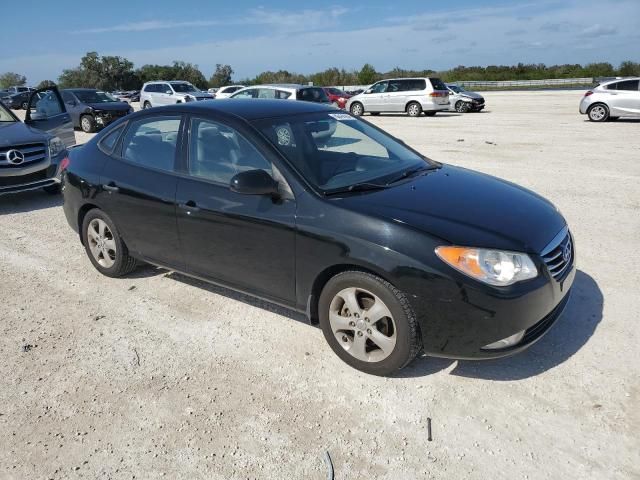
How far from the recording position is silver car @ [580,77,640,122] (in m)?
17.1

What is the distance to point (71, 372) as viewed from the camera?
3398mm

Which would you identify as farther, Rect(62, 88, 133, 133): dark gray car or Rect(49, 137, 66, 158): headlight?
Rect(62, 88, 133, 133): dark gray car

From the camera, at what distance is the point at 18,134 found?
305 inches

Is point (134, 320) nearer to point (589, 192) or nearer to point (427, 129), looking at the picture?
point (589, 192)

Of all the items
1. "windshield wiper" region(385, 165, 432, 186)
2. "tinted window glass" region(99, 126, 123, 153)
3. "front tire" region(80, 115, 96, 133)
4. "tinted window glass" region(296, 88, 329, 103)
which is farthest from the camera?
"front tire" region(80, 115, 96, 133)

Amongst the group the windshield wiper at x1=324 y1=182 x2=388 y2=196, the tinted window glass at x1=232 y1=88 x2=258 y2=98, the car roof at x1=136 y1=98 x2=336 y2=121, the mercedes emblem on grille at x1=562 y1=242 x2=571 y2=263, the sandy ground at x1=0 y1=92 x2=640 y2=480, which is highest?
the tinted window glass at x1=232 y1=88 x2=258 y2=98

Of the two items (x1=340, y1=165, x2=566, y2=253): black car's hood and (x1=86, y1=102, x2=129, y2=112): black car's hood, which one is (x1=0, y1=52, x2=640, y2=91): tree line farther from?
(x1=340, y1=165, x2=566, y2=253): black car's hood

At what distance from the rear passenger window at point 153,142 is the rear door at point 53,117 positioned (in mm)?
5389

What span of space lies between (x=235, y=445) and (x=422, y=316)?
48.2 inches

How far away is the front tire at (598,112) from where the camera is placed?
57.9 ft

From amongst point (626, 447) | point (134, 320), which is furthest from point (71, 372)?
point (626, 447)

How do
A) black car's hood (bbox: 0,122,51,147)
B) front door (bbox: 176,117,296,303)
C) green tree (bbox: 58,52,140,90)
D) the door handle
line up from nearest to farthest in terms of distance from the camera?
front door (bbox: 176,117,296,303), the door handle, black car's hood (bbox: 0,122,51,147), green tree (bbox: 58,52,140,90)

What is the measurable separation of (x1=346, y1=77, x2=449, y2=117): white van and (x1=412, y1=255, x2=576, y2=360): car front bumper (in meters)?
20.7

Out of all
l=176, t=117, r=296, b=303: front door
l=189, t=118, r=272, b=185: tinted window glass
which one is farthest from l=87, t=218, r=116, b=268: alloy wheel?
l=189, t=118, r=272, b=185: tinted window glass
